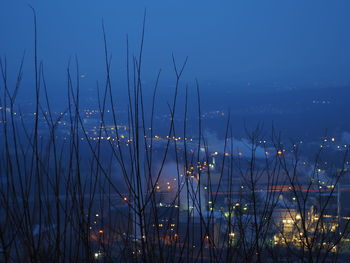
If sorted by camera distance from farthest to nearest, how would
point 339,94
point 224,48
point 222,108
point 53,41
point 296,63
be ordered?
1. point 296,63
2. point 224,48
3. point 339,94
4. point 222,108
5. point 53,41

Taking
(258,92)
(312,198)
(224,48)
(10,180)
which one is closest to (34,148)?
(10,180)

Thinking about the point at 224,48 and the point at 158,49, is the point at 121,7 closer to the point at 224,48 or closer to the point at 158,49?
the point at 158,49

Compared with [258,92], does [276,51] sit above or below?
above

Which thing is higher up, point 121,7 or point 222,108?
point 121,7

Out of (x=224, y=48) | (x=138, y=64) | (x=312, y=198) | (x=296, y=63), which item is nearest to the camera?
(x=138, y=64)

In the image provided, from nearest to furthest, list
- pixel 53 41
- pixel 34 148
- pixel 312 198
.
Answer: pixel 34 148, pixel 53 41, pixel 312 198

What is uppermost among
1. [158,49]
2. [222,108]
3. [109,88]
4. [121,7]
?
[121,7]

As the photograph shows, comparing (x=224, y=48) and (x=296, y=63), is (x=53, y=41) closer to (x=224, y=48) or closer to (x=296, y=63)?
(x=224, y=48)

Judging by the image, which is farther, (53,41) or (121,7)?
(121,7)

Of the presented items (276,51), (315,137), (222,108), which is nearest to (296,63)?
(276,51)
